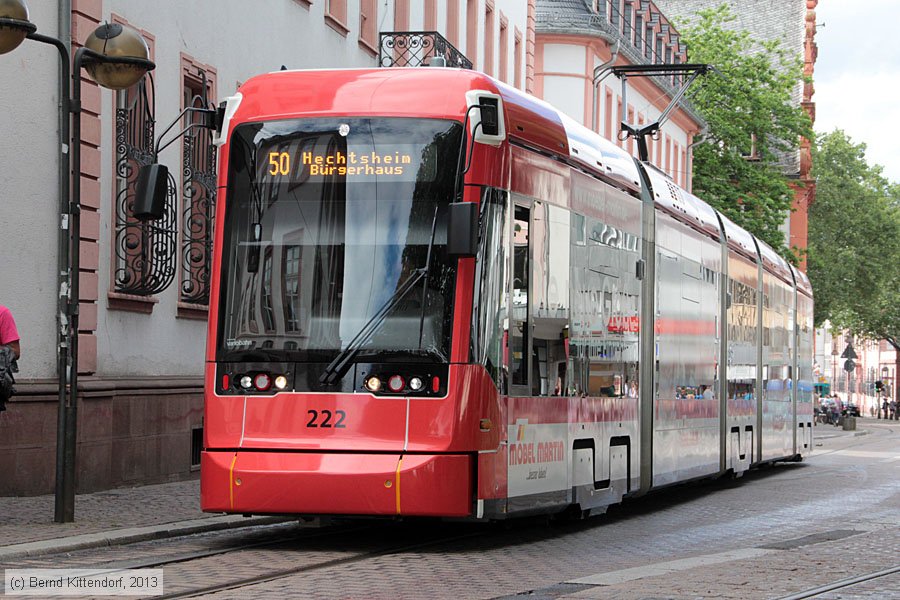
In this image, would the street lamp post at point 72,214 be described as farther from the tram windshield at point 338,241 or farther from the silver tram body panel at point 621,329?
the silver tram body panel at point 621,329

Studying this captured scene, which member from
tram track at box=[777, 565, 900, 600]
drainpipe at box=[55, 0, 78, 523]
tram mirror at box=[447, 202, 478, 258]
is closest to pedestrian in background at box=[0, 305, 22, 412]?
drainpipe at box=[55, 0, 78, 523]

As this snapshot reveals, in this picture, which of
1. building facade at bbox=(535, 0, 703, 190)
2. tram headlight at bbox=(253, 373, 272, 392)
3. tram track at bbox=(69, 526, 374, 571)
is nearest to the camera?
tram track at bbox=(69, 526, 374, 571)

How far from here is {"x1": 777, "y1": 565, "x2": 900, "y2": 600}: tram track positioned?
10297 mm

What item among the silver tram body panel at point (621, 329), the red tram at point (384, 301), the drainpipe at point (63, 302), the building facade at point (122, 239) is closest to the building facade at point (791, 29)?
the silver tram body panel at point (621, 329)

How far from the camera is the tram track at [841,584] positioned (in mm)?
10297

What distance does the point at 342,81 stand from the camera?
1278 cm

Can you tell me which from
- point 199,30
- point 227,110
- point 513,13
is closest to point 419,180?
point 227,110

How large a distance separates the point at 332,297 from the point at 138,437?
25.3 feet

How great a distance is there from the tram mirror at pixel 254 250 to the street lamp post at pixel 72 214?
93.4 inches

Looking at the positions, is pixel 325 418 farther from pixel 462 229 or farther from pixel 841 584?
pixel 841 584

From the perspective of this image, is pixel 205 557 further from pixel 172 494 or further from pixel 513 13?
pixel 513 13

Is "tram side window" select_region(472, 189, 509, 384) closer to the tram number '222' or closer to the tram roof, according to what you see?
the tram roof

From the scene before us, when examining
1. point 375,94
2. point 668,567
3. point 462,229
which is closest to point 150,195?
point 375,94

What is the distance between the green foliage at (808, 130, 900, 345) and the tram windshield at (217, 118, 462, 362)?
7142 centimetres
